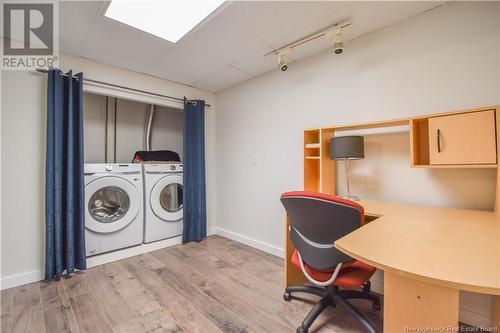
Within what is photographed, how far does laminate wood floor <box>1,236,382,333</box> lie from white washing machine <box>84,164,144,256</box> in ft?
0.91

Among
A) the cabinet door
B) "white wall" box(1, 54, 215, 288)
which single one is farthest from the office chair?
"white wall" box(1, 54, 215, 288)

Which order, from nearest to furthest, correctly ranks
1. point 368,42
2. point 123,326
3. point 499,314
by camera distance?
point 499,314, point 123,326, point 368,42

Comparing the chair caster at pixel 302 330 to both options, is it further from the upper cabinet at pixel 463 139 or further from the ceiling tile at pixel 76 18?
the ceiling tile at pixel 76 18

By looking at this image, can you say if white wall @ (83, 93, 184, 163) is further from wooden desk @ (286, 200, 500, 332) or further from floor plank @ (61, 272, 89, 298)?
wooden desk @ (286, 200, 500, 332)

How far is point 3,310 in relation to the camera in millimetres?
1639

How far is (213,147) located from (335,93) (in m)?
2.06

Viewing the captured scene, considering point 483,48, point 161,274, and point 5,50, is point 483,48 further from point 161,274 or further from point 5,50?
point 5,50

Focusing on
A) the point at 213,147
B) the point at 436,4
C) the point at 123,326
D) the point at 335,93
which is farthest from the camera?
the point at 213,147

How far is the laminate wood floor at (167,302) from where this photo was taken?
4.87ft

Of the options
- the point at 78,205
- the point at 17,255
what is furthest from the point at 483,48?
the point at 17,255

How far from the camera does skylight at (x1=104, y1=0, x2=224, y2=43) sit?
1612 millimetres

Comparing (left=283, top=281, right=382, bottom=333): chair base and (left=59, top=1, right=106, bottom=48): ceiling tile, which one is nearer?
(left=283, top=281, right=382, bottom=333): chair base

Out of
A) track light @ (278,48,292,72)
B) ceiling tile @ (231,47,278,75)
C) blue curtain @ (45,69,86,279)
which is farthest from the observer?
ceiling tile @ (231,47,278,75)

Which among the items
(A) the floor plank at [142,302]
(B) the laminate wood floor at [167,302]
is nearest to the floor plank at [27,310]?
(B) the laminate wood floor at [167,302]
